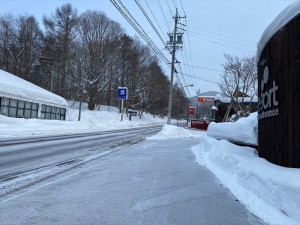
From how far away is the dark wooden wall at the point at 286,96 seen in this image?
7066mm

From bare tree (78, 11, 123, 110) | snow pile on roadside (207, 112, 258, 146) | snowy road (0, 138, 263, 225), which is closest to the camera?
snowy road (0, 138, 263, 225)

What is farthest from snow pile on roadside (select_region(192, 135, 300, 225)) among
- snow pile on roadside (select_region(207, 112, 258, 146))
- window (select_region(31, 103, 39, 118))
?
window (select_region(31, 103, 39, 118))

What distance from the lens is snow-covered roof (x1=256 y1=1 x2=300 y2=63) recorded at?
289 inches

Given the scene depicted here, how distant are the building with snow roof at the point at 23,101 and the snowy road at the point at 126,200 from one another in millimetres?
25341

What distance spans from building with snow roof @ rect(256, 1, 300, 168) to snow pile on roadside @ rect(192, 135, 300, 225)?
500 mm

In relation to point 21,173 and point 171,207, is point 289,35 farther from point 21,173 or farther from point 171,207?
point 21,173

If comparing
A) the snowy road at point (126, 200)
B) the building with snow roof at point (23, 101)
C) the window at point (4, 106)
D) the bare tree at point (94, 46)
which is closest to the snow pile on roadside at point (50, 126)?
the window at point (4, 106)

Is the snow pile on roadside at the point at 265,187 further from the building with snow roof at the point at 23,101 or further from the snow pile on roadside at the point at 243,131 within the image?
the building with snow roof at the point at 23,101

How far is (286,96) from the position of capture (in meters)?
7.45

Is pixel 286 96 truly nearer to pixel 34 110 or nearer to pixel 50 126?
pixel 50 126

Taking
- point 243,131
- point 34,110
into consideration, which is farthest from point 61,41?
point 243,131

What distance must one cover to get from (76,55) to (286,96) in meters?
56.4

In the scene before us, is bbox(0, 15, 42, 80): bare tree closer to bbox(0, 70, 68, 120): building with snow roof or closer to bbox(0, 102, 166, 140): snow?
bbox(0, 102, 166, 140): snow

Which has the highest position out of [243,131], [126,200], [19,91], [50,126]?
[19,91]
